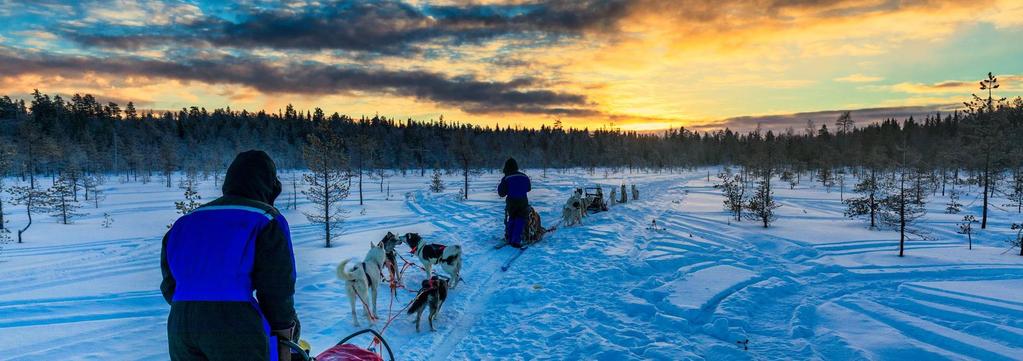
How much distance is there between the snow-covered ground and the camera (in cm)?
558

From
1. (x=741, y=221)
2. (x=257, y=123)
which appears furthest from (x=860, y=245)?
(x=257, y=123)

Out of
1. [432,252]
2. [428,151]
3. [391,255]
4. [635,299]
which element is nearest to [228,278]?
[391,255]

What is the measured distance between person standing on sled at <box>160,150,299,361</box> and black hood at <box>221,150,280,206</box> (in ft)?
0.04

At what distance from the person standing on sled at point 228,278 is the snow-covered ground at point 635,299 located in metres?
3.10

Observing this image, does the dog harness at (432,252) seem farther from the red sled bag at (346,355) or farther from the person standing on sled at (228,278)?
the person standing on sled at (228,278)

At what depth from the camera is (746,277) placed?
8.67 metres

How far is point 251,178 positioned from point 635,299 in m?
6.43

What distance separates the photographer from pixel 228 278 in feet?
8.10

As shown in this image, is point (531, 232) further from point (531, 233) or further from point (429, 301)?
point (429, 301)

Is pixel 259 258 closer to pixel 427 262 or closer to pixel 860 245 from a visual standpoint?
pixel 427 262

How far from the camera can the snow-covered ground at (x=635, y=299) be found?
558 centimetres

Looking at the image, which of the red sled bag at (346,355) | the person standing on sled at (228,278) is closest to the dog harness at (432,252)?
the red sled bag at (346,355)

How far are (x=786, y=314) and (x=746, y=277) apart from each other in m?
1.87

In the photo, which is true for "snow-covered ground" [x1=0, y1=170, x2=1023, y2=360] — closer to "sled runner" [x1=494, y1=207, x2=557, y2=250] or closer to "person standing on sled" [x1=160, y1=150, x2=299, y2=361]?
"sled runner" [x1=494, y1=207, x2=557, y2=250]
